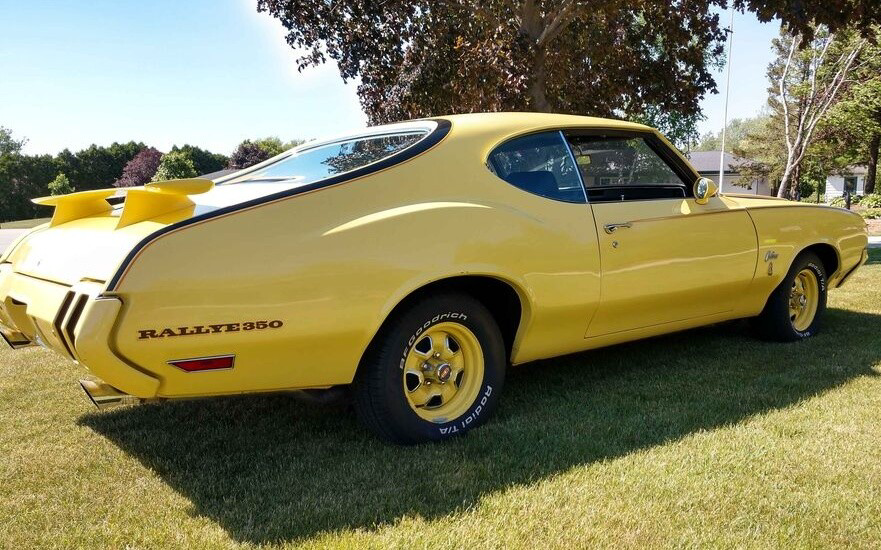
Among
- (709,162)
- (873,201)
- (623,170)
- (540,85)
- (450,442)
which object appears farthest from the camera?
(709,162)

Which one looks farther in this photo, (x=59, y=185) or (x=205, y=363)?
(x=59, y=185)

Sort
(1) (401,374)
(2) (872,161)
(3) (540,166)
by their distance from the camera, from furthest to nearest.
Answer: (2) (872,161) → (3) (540,166) → (1) (401,374)

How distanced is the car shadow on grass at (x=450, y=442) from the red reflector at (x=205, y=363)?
506mm

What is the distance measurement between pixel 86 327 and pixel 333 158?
162 centimetres

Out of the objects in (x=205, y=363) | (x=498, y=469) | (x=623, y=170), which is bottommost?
(x=498, y=469)

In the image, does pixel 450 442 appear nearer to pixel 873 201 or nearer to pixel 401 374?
pixel 401 374

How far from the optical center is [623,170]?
418 cm

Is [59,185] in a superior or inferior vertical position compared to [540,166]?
superior

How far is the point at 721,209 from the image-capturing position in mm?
4422

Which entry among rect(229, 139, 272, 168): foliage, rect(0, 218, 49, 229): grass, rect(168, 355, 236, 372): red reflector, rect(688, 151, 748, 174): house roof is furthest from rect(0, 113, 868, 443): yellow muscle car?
rect(229, 139, 272, 168): foliage

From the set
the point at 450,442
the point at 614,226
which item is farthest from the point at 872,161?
the point at 450,442

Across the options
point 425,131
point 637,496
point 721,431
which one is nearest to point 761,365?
point 721,431

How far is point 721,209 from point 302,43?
10.2 metres

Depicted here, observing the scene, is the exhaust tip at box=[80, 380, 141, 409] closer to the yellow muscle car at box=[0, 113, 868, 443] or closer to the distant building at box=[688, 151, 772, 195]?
the yellow muscle car at box=[0, 113, 868, 443]
